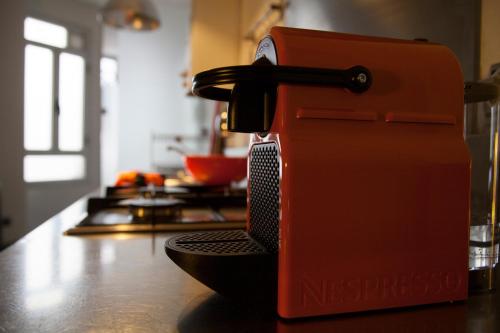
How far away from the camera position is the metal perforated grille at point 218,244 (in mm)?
412

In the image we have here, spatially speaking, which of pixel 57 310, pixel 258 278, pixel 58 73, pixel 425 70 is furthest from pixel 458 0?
pixel 58 73

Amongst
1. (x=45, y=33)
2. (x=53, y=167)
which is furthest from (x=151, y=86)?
(x=53, y=167)

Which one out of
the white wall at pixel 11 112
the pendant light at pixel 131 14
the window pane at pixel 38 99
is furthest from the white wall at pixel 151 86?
the pendant light at pixel 131 14

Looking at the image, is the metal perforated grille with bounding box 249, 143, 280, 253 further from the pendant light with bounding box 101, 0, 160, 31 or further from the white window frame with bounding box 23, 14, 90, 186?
the white window frame with bounding box 23, 14, 90, 186

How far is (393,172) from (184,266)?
0.22 metres

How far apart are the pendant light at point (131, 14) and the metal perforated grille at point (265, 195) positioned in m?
2.27

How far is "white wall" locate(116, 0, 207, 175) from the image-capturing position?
14.8 ft

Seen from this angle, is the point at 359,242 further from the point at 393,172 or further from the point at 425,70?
the point at 425,70

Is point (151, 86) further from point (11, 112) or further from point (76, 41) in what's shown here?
point (11, 112)

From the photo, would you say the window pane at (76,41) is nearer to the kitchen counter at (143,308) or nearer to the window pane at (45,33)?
the window pane at (45,33)

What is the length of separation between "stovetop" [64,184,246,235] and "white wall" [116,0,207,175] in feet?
10.9

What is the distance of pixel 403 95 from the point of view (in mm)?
414

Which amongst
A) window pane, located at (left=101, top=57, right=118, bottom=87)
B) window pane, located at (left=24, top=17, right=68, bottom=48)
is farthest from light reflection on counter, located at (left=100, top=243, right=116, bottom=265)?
window pane, located at (left=101, top=57, right=118, bottom=87)

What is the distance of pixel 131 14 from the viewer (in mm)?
2455
